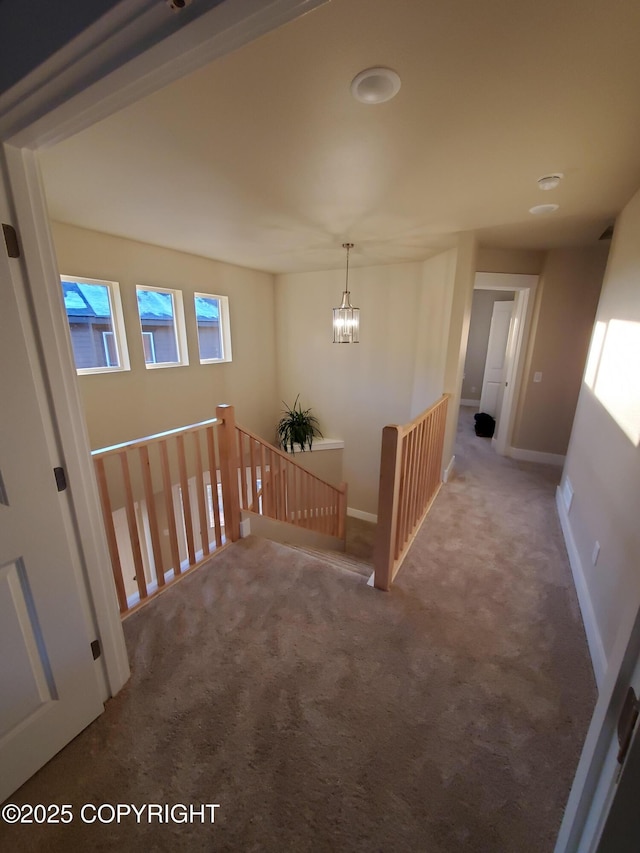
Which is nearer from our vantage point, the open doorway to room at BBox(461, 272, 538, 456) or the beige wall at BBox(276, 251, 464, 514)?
the open doorway to room at BBox(461, 272, 538, 456)

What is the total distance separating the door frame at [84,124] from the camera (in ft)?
1.95

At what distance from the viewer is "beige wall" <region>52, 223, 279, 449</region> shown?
10.3 ft

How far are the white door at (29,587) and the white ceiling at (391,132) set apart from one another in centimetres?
116

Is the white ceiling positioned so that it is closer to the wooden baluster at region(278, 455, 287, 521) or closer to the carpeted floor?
the wooden baluster at region(278, 455, 287, 521)

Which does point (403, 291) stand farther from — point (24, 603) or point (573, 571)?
point (24, 603)

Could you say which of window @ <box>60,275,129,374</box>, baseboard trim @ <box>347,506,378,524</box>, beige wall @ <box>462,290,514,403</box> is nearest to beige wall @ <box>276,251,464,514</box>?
baseboard trim @ <box>347,506,378,524</box>

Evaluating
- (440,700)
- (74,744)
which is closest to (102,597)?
(74,744)

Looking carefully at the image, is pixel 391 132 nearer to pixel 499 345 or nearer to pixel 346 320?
pixel 346 320

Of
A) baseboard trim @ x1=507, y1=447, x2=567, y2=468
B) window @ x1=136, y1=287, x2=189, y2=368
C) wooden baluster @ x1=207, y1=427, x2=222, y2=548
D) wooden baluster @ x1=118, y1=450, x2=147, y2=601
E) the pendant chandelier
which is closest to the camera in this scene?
wooden baluster @ x1=118, y1=450, x2=147, y2=601

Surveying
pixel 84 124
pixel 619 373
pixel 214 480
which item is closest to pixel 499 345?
pixel 619 373

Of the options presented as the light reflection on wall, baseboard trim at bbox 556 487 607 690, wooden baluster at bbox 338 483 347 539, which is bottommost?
wooden baluster at bbox 338 483 347 539

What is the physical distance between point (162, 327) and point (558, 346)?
4.54 m

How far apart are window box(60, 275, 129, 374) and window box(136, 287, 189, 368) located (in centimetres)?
25

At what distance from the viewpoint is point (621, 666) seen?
0.51 meters
